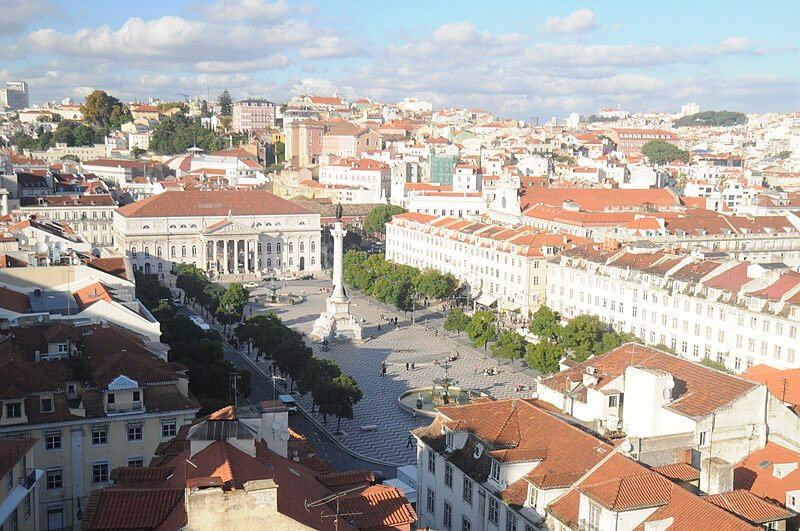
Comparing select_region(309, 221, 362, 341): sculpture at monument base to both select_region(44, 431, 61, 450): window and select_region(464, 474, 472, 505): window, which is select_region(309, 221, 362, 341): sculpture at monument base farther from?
select_region(464, 474, 472, 505): window

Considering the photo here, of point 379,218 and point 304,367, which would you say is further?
point 379,218

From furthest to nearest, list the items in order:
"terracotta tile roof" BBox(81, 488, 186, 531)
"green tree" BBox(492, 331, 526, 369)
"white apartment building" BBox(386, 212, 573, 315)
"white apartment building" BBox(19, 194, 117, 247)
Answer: "white apartment building" BBox(19, 194, 117, 247)
"white apartment building" BBox(386, 212, 573, 315)
"green tree" BBox(492, 331, 526, 369)
"terracotta tile roof" BBox(81, 488, 186, 531)

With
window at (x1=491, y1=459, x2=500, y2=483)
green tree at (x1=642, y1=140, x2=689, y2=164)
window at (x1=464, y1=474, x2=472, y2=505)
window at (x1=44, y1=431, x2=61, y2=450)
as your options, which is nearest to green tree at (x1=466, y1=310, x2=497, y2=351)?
window at (x1=464, y1=474, x2=472, y2=505)

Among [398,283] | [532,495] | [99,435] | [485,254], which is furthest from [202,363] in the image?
[485,254]

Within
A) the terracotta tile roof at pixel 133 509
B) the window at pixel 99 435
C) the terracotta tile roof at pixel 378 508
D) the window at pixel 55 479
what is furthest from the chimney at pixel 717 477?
the window at pixel 55 479

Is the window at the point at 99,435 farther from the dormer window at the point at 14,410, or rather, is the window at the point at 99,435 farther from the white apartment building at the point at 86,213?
the white apartment building at the point at 86,213

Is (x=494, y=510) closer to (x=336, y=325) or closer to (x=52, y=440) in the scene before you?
(x=52, y=440)
